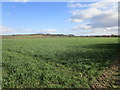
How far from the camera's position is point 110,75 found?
755 cm

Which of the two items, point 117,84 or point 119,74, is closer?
point 117,84

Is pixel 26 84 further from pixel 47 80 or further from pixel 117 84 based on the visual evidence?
pixel 117 84

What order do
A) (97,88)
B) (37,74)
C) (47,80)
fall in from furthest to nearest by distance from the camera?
(37,74) → (47,80) → (97,88)

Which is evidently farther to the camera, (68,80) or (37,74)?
(37,74)

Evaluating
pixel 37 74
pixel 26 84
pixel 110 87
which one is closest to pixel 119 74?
pixel 110 87

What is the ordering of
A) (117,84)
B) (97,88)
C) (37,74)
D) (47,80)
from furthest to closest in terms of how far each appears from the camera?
(37,74) < (47,80) < (117,84) < (97,88)

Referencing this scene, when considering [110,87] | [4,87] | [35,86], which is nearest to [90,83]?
[110,87]

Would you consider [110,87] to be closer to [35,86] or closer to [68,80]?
[68,80]

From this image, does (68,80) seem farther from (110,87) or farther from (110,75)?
(110,75)

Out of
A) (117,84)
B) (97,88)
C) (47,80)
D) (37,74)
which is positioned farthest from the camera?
(37,74)

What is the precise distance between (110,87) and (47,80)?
298 centimetres

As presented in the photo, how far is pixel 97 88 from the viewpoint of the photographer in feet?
19.2

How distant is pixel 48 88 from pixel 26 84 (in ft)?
3.89

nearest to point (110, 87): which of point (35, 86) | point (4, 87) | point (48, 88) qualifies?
point (48, 88)
